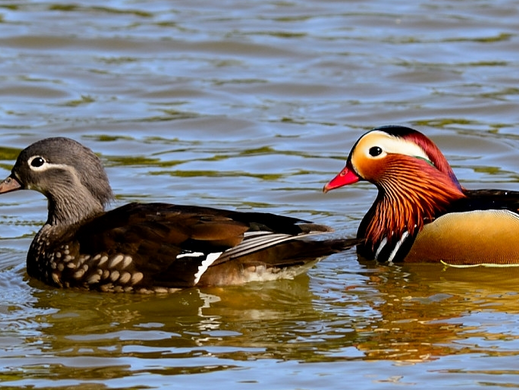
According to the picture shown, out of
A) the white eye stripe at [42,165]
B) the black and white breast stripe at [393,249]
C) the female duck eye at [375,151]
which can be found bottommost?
the black and white breast stripe at [393,249]

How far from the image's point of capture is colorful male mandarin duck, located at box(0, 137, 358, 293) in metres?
7.79

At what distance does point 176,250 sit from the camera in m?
7.86

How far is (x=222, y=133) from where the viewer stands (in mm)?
12891

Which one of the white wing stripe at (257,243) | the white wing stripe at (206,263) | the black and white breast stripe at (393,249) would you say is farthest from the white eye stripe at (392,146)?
the white wing stripe at (206,263)

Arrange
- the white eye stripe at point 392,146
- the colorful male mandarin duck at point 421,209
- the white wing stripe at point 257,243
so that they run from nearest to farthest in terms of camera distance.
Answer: the white wing stripe at point 257,243, the colorful male mandarin duck at point 421,209, the white eye stripe at point 392,146

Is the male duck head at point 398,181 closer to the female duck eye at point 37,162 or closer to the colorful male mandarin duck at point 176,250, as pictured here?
the colorful male mandarin duck at point 176,250

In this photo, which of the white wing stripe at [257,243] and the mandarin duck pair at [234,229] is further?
the mandarin duck pair at [234,229]

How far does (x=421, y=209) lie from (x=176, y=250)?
2.03m

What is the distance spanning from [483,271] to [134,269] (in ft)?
7.83

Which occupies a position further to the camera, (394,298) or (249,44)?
(249,44)

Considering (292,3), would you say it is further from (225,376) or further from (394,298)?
(225,376)

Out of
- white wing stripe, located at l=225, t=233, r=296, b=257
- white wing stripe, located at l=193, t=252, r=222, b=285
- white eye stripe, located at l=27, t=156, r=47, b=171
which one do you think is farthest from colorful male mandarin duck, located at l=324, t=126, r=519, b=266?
white eye stripe, located at l=27, t=156, r=47, b=171

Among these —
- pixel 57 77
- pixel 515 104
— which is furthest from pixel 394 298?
pixel 57 77

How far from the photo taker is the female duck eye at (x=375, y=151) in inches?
348
